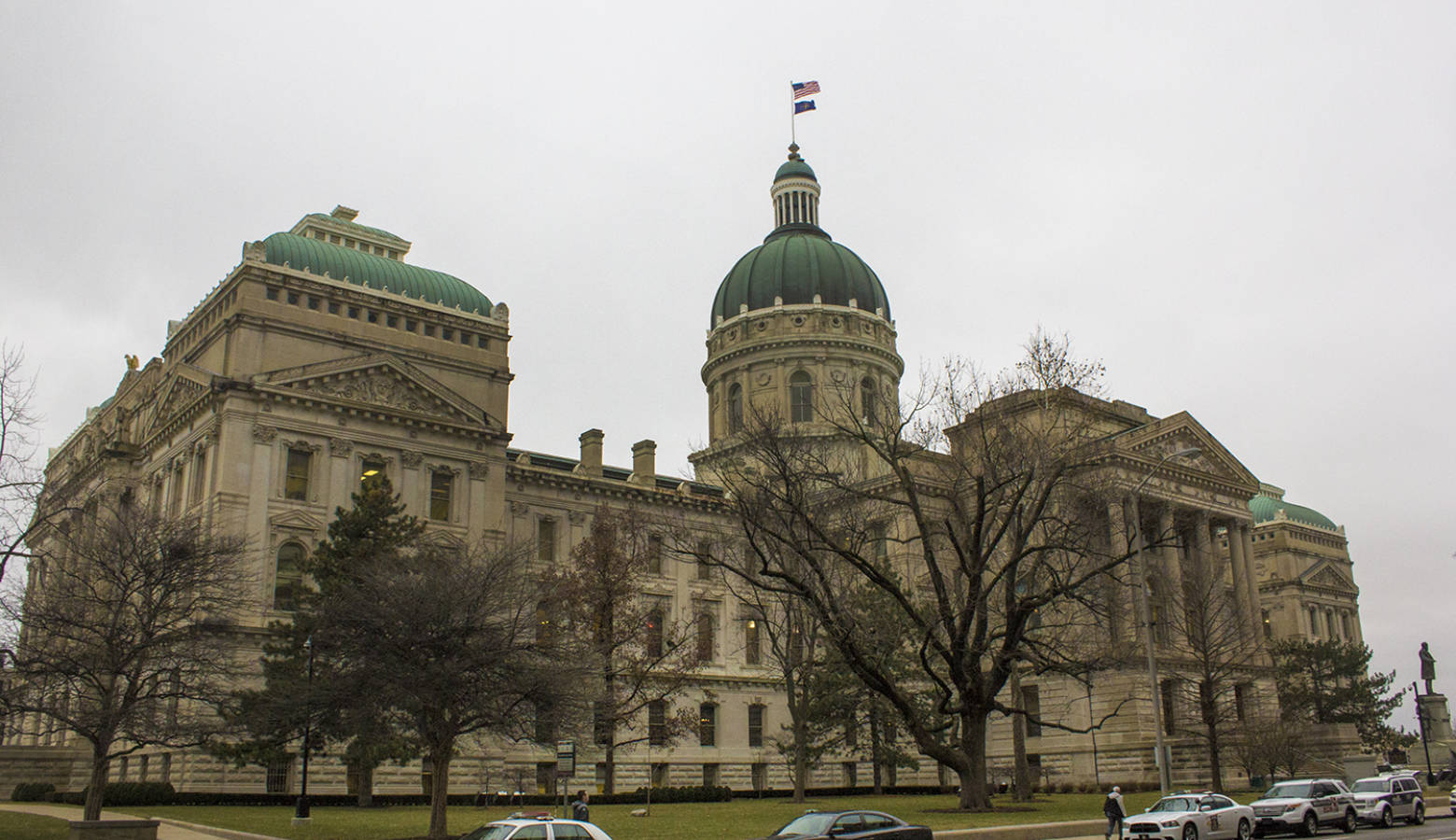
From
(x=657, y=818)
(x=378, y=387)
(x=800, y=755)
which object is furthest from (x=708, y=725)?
(x=657, y=818)

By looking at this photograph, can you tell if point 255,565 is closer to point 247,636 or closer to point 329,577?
point 247,636

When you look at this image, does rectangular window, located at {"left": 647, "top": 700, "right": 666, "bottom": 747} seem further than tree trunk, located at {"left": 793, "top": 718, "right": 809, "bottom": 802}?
Yes

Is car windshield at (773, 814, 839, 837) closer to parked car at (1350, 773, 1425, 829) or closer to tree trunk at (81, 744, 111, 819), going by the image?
tree trunk at (81, 744, 111, 819)

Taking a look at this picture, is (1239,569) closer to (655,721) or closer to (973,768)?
(655,721)

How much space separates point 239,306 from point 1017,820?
3969 centimetres

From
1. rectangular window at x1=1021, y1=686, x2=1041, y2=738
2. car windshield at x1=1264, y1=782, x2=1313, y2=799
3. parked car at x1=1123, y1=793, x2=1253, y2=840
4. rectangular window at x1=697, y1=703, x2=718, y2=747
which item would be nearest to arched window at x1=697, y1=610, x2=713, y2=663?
rectangular window at x1=697, y1=703, x2=718, y2=747

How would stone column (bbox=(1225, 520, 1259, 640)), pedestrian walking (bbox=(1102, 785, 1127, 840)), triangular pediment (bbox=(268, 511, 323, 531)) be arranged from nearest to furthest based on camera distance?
1. pedestrian walking (bbox=(1102, 785, 1127, 840))
2. triangular pediment (bbox=(268, 511, 323, 531))
3. stone column (bbox=(1225, 520, 1259, 640))

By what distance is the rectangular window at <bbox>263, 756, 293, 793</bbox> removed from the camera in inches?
1858

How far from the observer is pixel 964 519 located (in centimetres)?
3678

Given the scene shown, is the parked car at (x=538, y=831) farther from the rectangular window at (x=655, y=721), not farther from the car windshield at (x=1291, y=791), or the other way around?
the rectangular window at (x=655, y=721)

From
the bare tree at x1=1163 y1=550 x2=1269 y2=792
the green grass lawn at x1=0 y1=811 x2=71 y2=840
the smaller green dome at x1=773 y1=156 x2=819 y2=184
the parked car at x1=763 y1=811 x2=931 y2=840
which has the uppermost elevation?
the smaller green dome at x1=773 y1=156 x2=819 y2=184

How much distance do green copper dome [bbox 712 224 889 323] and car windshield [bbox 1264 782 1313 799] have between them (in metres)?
61.2

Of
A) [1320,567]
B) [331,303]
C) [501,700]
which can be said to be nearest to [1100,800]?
[501,700]

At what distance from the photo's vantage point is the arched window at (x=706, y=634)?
67.1 m
